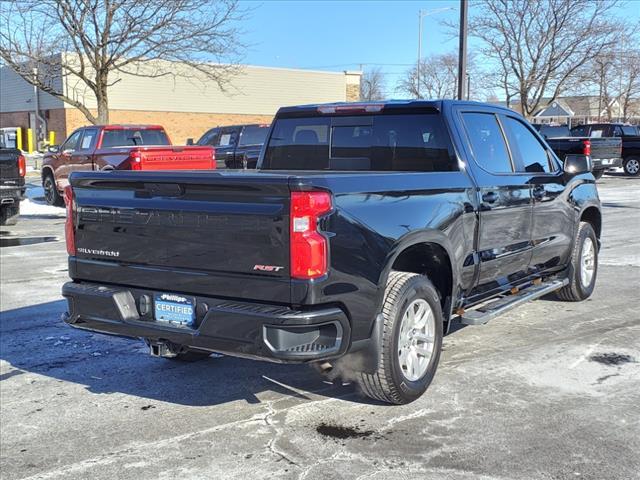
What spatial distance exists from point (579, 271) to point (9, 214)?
11.7 metres

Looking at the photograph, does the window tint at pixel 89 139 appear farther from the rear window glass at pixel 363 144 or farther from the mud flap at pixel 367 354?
the mud flap at pixel 367 354

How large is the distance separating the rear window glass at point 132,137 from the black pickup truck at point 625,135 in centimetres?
1775

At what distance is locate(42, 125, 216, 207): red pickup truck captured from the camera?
13367mm

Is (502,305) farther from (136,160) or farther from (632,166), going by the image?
(632,166)

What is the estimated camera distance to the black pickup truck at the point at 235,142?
57.0 ft

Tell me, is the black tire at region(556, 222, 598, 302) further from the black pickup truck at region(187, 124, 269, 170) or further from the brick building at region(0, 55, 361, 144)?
the brick building at region(0, 55, 361, 144)

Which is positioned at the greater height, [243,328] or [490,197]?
[490,197]

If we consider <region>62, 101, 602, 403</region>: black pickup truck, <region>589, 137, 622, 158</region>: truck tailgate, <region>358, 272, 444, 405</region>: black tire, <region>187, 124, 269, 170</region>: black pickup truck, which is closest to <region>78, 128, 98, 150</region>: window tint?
<region>187, 124, 269, 170</region>: black pickup truck

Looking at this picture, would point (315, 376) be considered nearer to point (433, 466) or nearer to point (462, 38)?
point (433, 466)

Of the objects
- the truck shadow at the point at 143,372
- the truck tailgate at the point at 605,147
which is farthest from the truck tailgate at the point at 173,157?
the truck tailgate at the point at 605,147

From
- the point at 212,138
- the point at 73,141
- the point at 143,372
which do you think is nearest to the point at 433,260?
the point at 143,372

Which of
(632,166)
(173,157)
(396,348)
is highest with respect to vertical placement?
(173,157)

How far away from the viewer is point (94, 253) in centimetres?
454

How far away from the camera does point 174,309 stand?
13.6 feet
